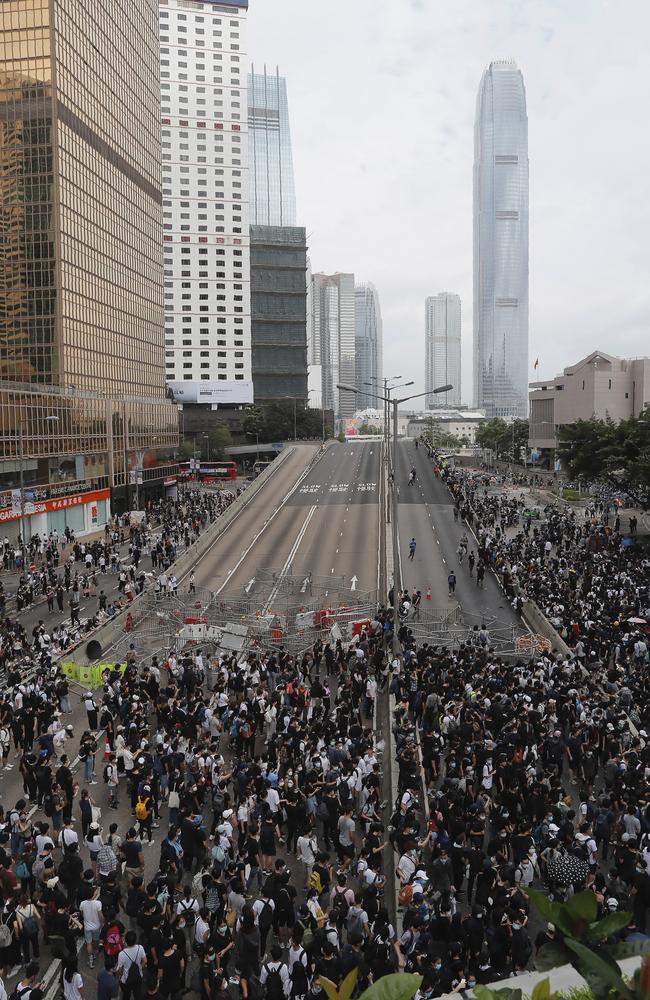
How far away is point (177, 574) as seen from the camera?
125 ft

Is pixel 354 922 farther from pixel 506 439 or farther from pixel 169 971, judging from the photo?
pixel 506 439

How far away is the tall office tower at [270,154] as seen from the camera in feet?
585

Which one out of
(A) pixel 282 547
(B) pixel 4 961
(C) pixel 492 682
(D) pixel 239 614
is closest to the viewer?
(B) pixel 4 961

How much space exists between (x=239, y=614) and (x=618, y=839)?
59.3 feet

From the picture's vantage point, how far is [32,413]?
5347 cm

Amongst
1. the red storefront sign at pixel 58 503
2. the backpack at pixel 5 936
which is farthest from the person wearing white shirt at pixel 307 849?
the red storefront sign at pixel 58 503

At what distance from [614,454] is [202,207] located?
10644cm

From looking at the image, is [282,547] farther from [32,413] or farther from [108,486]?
[108,486]

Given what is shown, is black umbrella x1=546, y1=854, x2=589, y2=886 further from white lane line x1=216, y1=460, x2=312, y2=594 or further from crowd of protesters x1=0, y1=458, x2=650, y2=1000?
white lane line x1=216, y1=460, x2=312, y2=594

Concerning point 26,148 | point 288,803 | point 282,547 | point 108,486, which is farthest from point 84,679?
point 26,148

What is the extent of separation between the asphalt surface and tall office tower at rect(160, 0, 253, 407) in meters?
71.4

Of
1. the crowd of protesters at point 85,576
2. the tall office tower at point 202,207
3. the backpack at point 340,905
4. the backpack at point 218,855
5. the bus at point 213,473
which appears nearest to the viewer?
the backpack at point 340,905

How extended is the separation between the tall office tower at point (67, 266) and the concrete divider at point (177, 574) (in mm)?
12180

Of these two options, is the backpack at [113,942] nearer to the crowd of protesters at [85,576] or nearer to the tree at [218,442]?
the crowd of protesters at [85,576]
